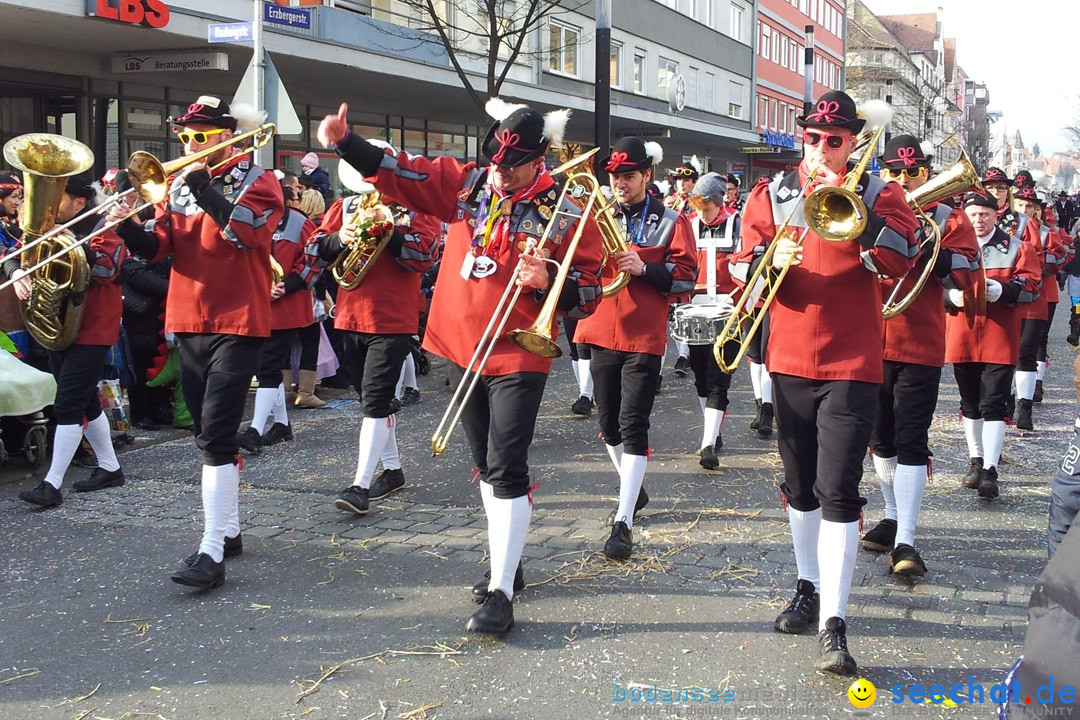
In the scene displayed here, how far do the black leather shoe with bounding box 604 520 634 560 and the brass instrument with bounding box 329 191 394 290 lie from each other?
2310 millimetres

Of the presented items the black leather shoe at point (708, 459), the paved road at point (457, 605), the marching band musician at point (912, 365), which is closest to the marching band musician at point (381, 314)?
the paved road at point (457, 605)

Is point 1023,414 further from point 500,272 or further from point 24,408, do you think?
point 24,408

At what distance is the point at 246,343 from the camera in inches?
209

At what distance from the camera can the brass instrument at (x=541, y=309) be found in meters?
4.44

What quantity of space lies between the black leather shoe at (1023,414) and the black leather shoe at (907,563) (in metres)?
4.56

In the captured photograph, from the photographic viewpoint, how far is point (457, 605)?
4.82m

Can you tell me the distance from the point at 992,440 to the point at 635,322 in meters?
2.78

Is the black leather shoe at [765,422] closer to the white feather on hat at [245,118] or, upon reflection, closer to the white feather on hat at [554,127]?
the white feather on hat at [554,127]

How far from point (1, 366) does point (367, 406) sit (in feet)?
8.13

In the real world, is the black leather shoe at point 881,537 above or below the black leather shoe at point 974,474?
below

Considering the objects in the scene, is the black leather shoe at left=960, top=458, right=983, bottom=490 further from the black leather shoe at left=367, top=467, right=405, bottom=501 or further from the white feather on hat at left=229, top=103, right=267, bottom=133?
the white feather on hat at left=229, top=103, right=267, bottom=133

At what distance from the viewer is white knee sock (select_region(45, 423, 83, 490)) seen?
654cm

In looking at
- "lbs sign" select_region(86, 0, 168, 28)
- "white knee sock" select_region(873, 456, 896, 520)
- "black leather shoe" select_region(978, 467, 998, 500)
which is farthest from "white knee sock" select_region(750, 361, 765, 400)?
"lbs sign" select_region(86, 0, 168, 28)

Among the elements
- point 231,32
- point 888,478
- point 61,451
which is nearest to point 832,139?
point 888,478
